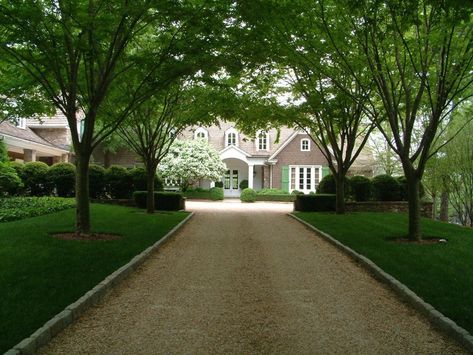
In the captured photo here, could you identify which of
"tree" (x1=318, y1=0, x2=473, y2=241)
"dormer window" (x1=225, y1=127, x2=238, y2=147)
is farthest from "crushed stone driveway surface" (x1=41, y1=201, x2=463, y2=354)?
"dormer window" (x1=225, y1=127, x2=238, y2=147)

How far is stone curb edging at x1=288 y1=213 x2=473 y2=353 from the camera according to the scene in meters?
5.02

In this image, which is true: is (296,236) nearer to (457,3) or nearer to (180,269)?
(180,269)

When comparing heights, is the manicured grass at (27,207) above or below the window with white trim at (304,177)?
below

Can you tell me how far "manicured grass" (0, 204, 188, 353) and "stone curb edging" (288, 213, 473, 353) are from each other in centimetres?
441

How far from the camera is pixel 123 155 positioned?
41.2m

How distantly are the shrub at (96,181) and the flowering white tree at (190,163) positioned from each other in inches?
487

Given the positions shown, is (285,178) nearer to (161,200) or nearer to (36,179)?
(161,200)

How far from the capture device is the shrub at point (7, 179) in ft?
61.2

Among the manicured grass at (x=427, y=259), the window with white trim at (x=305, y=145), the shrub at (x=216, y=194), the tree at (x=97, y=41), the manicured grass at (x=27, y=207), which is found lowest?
the manicured grass at (x=427, y=259)

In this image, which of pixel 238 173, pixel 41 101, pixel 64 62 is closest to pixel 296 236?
pixel 64 62

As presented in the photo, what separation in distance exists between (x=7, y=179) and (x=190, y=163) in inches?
662

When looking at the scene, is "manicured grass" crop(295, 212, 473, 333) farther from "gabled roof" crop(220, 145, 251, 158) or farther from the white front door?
the white front door

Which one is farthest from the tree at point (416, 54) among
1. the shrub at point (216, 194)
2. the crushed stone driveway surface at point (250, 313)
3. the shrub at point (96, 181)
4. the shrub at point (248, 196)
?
the shrub at point (216, 194)

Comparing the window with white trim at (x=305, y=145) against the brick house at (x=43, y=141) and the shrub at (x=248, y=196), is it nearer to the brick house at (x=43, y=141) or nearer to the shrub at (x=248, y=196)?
the shrub at (x=248, y=196)
